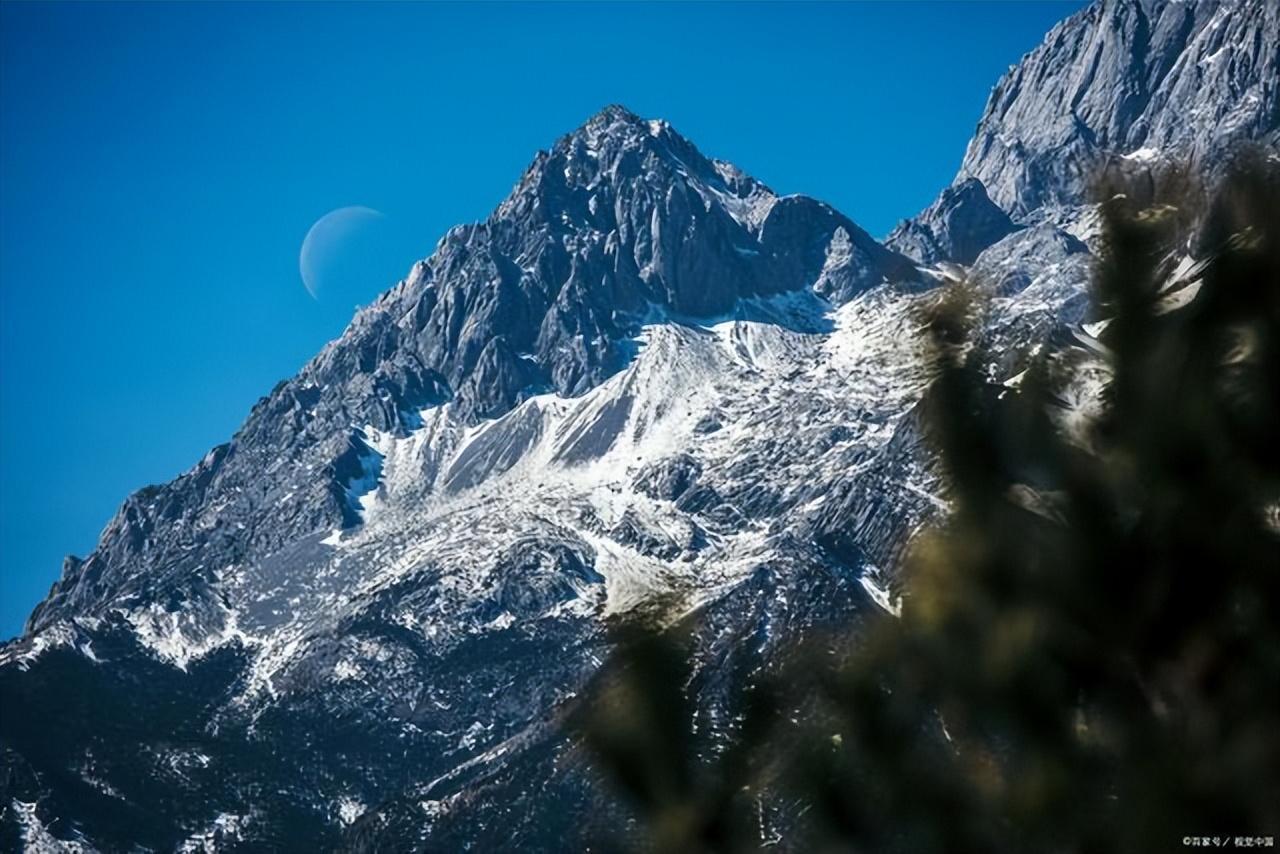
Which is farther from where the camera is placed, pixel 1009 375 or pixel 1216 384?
pixel 1009 375

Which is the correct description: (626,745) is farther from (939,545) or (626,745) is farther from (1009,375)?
(1009,375)

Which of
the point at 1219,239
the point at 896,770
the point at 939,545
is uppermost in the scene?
the point at 1219,239

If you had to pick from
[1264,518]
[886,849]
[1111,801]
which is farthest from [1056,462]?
[886,849]

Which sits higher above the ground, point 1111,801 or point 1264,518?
point 1264,518

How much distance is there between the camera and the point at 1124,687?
10.6 meters

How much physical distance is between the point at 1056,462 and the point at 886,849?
2.96 m

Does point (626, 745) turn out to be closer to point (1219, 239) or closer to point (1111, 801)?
point (1111, 801)

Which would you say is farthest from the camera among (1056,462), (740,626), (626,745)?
(740,626)

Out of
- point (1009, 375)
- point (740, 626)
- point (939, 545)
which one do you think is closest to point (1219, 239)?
point (1009, 375)

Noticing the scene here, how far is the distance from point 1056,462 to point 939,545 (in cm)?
96

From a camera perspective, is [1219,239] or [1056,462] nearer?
[1219,239]

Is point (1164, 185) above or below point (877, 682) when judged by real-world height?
above

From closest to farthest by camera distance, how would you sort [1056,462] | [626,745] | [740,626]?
[626,745], [1056,462], [740,626]

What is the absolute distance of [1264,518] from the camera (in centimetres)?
1034
